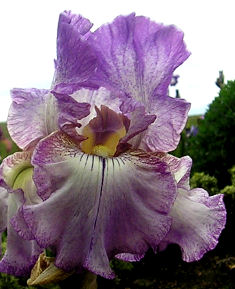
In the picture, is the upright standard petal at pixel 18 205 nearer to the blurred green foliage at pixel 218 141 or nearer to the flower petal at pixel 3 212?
the flower petal at pixel 3 212

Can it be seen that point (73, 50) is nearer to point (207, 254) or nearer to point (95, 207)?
point (95, 207)

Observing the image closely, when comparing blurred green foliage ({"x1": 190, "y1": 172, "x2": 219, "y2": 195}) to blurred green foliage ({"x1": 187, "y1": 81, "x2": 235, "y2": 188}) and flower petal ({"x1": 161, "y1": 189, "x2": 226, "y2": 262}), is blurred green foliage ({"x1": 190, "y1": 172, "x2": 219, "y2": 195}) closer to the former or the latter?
blurred green foliage ({"x1": 187, "y1": 81, "x2": 235, "y2": 188})

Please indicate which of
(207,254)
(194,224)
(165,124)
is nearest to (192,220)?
(194,224)

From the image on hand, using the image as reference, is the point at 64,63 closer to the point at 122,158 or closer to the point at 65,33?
the point at 65,33

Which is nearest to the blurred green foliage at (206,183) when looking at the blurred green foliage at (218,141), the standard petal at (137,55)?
the blurred green foliage at (218,141)

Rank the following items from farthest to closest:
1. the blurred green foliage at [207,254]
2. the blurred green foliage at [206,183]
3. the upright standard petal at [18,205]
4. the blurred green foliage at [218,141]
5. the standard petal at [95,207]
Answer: the blurred green foliage at [218,141] → the blurred green foliage at [206,183] → the blurred green foliage at [207,254] → the upright standard petal at [18,205] → the standard petal at [95,207]

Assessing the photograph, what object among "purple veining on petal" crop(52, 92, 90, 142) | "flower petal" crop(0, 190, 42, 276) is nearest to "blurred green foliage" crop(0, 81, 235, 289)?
"flower petal" crop(0, 190, 42, 276)

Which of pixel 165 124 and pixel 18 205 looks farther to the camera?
pixel 165 124
